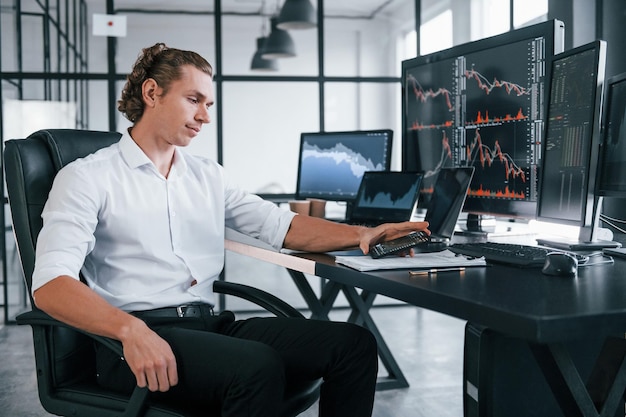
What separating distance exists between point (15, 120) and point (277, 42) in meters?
1.85

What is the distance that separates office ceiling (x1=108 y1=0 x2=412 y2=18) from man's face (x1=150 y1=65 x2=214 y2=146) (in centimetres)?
309

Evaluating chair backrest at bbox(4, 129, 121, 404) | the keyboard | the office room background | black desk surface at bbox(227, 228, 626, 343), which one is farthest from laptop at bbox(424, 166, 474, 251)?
the office room background

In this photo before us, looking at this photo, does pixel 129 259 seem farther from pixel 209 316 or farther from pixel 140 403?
pixel 140 403

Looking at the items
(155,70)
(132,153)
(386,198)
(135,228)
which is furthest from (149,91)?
(386,198)

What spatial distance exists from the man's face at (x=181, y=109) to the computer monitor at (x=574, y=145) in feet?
3.61

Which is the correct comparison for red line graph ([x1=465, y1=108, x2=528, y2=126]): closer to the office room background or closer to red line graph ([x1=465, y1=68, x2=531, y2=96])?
red line graph ([x1=465, y1=68, x2=531, y2=96])

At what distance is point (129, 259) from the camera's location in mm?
1812

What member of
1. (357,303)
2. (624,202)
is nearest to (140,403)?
(357,303)

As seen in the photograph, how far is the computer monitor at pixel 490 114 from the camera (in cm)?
233

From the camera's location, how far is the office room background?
4.72 meters

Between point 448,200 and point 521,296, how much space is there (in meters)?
1.03

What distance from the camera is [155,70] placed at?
1954mm

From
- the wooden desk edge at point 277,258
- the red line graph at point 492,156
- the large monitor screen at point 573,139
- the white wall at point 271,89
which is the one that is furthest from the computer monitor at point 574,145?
the white wall at point 271,89

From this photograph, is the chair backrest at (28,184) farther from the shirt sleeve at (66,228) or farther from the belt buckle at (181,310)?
the belt buckle at (181,310)
